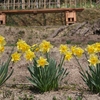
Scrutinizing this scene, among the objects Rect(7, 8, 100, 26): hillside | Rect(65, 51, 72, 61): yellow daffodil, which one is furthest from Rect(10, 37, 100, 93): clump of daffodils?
Rect(7, 8, 100, 26): hillside

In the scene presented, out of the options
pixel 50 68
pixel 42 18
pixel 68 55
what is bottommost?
pixel 50 68

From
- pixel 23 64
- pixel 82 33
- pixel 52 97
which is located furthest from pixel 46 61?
pixel 82 33

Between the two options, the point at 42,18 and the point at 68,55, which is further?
the point at 42,18

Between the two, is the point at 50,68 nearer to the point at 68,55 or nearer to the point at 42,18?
the point at 68,55

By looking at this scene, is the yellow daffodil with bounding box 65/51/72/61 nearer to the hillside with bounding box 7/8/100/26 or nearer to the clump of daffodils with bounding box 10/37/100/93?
the clump of daffodils with bounding box 10/37/100/93

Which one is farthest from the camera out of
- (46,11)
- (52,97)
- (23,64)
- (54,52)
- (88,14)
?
(88,14)

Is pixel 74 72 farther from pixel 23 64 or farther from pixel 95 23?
pixel 95 23

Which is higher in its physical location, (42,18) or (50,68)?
(42,18)

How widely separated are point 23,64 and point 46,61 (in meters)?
2.55

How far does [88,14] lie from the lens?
716 inches

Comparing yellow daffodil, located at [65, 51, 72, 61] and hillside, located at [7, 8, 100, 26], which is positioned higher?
hillside, located at [7, 8, 100, 26]

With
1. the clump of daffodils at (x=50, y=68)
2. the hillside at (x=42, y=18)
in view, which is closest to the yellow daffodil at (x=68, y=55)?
the clump of daffodils at (x=50, y=68)

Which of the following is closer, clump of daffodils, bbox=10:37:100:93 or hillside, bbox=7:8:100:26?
clump of daffodils, bbox=10:37:100:93

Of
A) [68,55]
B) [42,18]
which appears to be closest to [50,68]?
[68,55]
